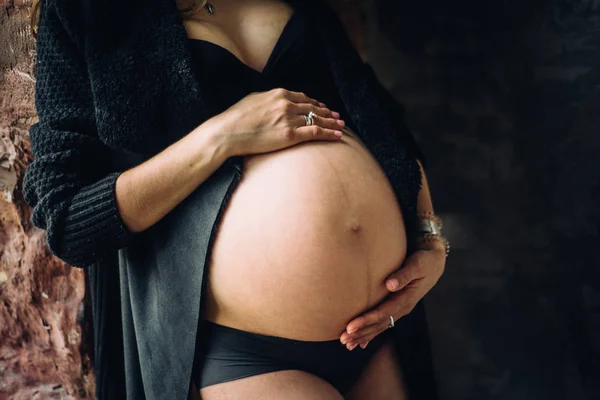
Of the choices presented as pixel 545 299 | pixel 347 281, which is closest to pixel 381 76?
pixel 545 299

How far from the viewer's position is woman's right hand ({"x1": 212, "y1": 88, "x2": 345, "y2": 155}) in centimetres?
95

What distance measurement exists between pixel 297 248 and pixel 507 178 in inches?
35.3

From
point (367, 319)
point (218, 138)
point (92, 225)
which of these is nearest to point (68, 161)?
point (92, 225)

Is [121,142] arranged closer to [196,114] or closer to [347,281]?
[196,114]

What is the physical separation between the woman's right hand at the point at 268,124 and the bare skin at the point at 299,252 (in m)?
0.02

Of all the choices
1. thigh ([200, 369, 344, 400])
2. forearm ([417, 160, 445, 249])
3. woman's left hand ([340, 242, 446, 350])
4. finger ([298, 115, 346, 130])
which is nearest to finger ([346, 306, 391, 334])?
woman's left hand ([340, 242, 446, 350])

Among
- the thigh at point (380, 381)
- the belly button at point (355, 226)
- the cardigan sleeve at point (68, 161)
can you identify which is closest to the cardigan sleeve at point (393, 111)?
the belly button at point (355, 226)

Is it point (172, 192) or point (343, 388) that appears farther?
point (343, 388)

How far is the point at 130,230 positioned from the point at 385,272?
0.42 meters

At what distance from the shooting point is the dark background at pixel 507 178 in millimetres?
1486

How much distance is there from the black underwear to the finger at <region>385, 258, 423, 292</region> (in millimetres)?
130

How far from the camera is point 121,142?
95 centimetres

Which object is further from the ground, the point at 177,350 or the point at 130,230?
the point at 130,230

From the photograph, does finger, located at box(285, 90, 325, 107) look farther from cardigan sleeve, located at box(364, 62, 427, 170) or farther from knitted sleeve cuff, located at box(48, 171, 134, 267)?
knitted sleeve cuff, located at box(48, 171, 134, 267)
